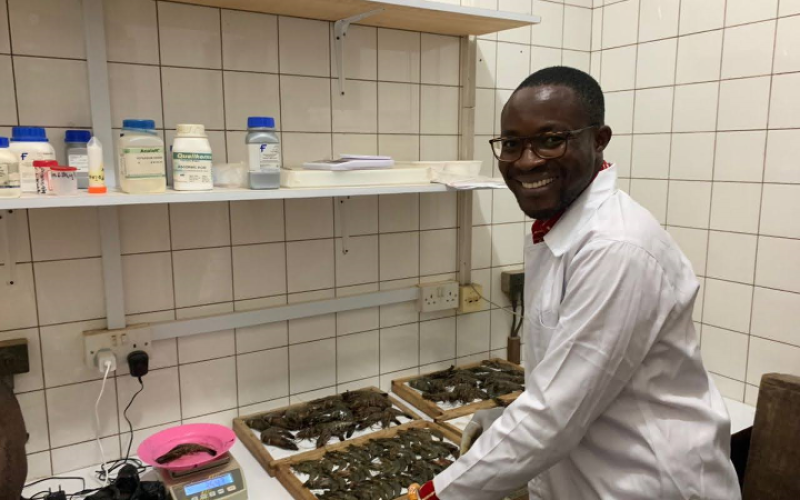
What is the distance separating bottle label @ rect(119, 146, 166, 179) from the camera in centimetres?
136

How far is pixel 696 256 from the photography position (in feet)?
7.06

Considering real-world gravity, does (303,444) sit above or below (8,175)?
below

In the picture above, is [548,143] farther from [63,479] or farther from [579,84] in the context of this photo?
[63,479]

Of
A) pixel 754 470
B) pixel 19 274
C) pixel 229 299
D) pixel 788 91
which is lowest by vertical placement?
pixel 754 470

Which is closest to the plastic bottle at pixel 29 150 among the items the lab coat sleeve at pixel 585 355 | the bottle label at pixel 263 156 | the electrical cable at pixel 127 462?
the bottle label at pixel 263 156

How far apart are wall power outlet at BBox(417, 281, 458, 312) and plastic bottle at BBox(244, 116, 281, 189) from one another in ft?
2.61

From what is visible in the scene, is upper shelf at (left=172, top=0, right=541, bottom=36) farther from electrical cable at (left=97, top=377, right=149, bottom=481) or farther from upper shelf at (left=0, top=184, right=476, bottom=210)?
electrical cable at (left=97, top=377, right=149, bottom=481)

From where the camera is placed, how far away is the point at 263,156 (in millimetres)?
1521

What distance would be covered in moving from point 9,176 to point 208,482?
0.80 m

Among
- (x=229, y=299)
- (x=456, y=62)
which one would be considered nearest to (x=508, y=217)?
(x=456, y=62)

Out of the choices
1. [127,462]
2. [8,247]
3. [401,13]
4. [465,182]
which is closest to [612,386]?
[465,182]

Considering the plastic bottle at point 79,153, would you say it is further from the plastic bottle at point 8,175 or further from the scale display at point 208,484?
the scale display at point 208,484

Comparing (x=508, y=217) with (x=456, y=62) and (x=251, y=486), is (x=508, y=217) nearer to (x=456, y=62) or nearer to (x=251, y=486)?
(x=456, y=62)

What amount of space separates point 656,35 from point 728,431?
5.19 ft
